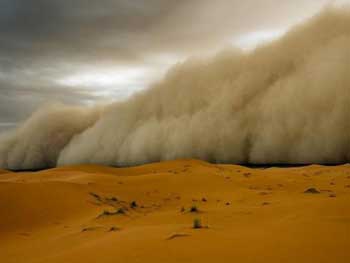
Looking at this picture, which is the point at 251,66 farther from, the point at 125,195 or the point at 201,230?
the point at 201,230

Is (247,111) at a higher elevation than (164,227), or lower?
higher

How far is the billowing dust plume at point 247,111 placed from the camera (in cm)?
1570

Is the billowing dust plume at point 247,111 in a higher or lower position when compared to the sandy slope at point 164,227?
higher

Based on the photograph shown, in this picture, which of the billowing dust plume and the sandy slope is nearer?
the sandy slope

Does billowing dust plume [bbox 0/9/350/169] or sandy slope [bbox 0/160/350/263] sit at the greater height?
billowing dust plume [bbox 0/9/350/169]

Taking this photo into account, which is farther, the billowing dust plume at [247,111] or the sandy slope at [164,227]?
the billowing dust plume at [247,111]

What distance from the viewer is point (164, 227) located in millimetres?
2936

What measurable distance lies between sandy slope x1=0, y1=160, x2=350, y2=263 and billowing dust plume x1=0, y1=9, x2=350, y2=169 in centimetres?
920

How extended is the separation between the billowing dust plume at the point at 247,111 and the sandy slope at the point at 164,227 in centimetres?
920

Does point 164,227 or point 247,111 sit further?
point 247,111

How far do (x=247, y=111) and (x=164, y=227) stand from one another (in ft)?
57.6

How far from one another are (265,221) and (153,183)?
525cm

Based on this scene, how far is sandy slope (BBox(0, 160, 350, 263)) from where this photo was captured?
2012mm

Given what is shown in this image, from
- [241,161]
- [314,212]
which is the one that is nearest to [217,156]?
[241,161]
